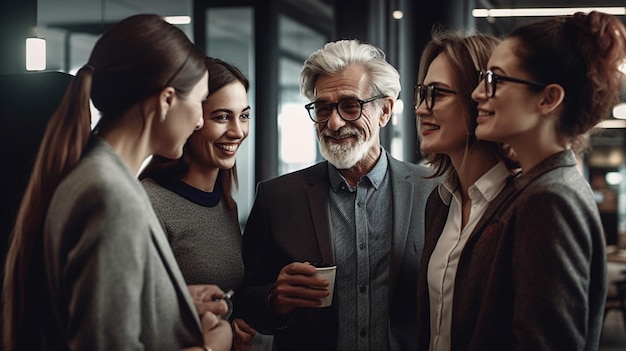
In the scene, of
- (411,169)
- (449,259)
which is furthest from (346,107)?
(449,259)

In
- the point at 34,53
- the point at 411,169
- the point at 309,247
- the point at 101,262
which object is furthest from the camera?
the point at 411,169

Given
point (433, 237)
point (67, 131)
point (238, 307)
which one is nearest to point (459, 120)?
point (433, 237)

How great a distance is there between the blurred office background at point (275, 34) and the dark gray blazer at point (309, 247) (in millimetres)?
685

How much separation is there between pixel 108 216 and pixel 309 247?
1.13 metres

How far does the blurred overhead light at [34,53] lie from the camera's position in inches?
76.1

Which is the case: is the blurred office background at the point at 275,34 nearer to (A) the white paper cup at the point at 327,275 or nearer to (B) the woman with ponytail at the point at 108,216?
(B) the woman with ponytail at the point at 108,216

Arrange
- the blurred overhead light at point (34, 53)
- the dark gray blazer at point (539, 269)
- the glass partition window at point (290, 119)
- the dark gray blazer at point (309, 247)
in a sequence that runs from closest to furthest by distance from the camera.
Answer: the dark gray blazer at point (539, 269)
the blurred overhead light at point (34, 53)
the dark gray blazer at point (309, 247)
the glass partition window at point (290, 119)

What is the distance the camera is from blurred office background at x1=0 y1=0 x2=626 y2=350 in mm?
2830

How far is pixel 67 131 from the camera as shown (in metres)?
1.42

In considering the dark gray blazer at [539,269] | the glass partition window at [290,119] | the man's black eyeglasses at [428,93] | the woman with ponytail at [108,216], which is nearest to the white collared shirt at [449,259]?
the dark gray blazer at [539,269]

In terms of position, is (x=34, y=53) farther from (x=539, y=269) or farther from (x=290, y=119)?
(x=290, y=119)

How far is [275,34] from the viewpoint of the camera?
5.90 m

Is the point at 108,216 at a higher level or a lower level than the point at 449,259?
higher

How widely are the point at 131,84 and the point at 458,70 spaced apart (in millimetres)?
1038
